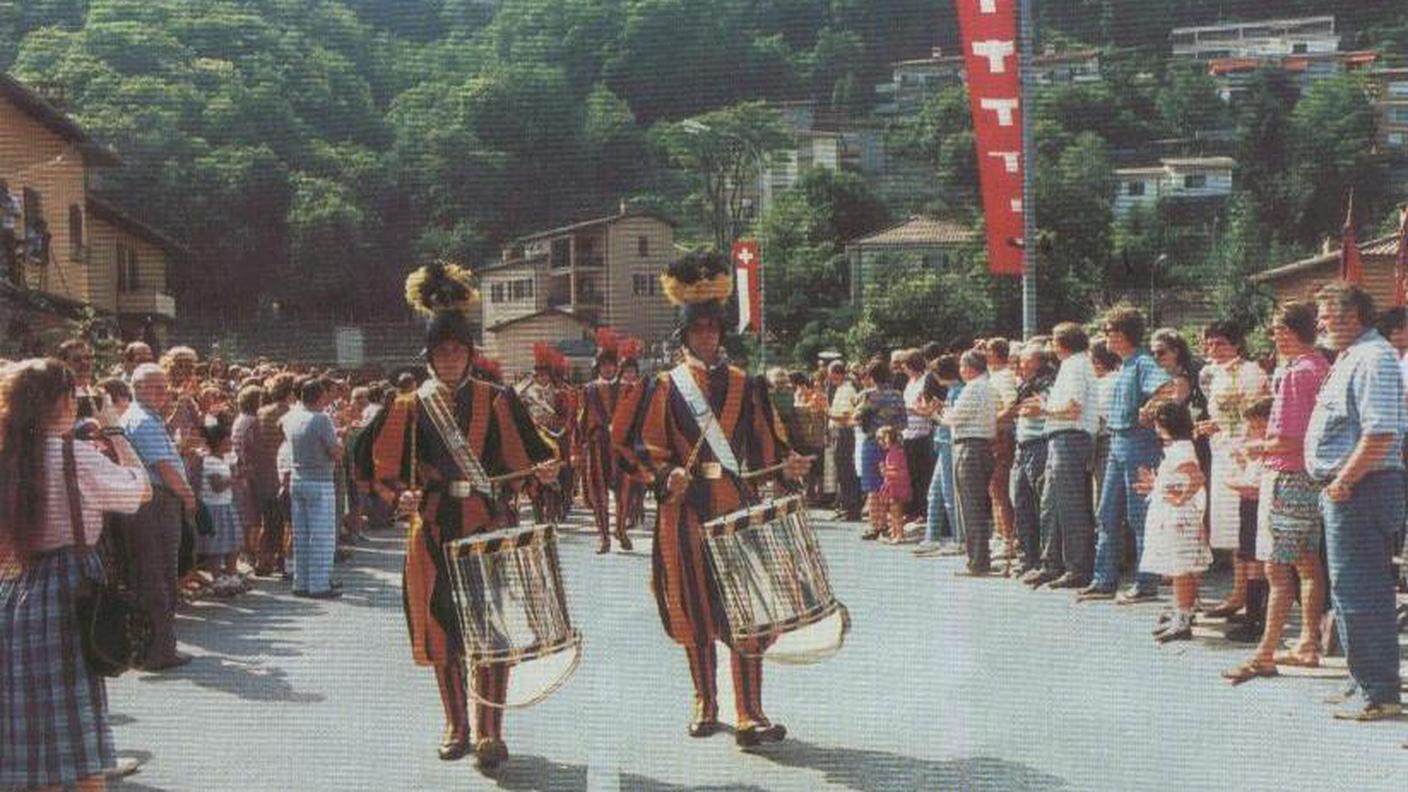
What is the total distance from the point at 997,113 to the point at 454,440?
8360 millimetres

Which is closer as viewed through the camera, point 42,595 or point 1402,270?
point 42,595

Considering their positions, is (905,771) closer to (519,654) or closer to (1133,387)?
(519,654)

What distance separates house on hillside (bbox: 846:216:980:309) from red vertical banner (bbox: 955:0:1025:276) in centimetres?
4873

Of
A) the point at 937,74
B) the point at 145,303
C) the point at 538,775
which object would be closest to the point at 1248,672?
the point at 538,775

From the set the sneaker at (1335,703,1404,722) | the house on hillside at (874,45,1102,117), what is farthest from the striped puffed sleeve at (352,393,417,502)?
the house on hillside at (874,45,1102,117)

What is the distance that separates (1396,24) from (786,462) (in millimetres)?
73484

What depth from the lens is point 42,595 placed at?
15.0 ft

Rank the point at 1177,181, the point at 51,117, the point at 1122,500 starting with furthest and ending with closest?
the point at 1177,181, the point at 51,117, the point at 1122,500

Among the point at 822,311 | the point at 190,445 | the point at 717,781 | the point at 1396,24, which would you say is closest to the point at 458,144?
the point at 822,311

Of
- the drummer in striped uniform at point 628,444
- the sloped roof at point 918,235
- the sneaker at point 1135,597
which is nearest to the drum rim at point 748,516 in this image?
the drummer in striped uniform at point 628,444

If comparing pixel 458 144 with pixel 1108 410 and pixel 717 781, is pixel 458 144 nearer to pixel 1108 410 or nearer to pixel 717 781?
pixel 1108 410

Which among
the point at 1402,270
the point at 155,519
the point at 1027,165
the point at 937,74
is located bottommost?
the point at 155,519

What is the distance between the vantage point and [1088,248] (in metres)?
61.6

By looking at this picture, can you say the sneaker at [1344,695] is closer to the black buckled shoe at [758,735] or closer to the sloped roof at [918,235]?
the black buckled shoe at [758,735]
